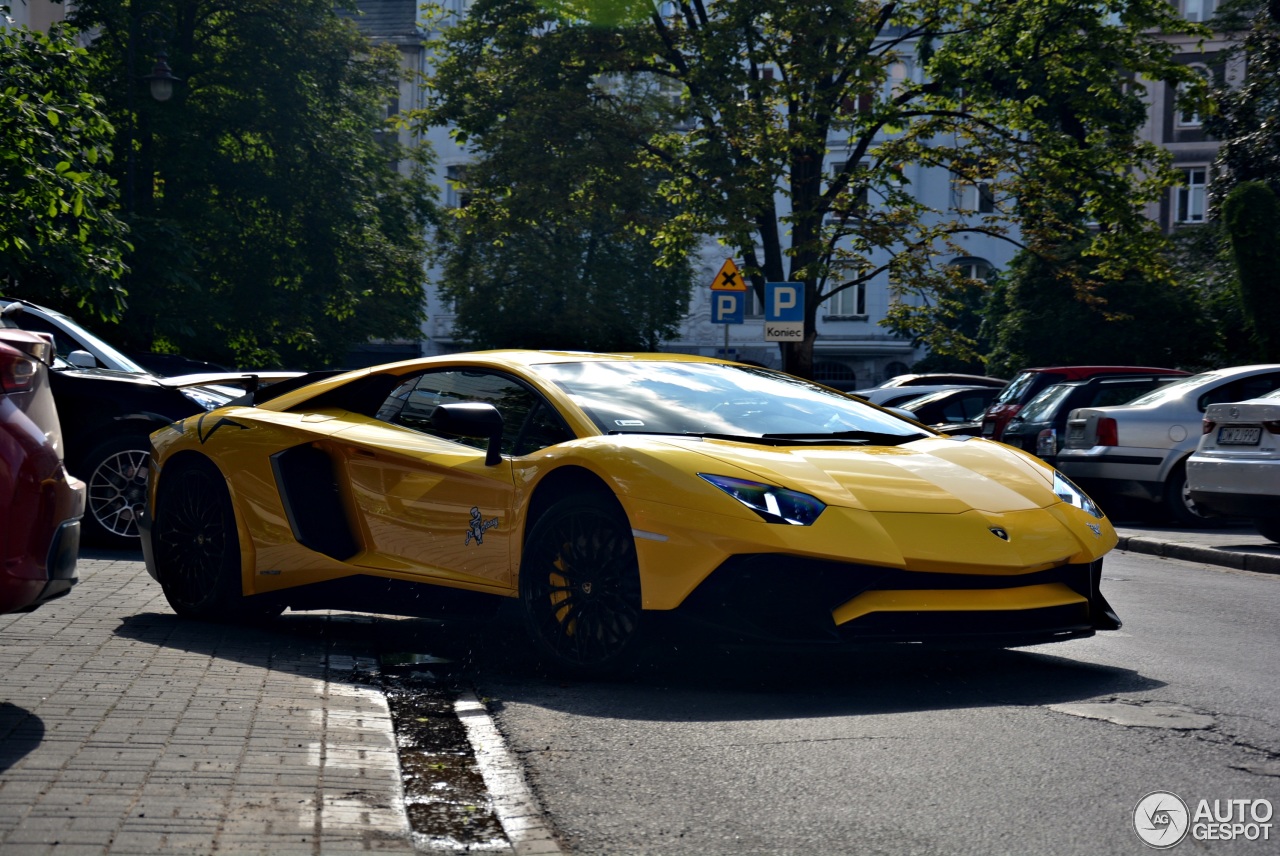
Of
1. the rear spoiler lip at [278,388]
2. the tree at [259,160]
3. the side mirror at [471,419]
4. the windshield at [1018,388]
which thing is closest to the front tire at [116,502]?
the rear spoiler lip at [278,388]

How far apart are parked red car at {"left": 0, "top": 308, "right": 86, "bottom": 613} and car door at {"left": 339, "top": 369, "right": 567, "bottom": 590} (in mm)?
1764

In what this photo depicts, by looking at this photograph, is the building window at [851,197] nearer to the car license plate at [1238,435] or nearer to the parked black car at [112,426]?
the car license plate at [1238,435]

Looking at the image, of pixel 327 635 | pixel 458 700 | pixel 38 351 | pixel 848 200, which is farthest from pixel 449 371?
pixel 848 200

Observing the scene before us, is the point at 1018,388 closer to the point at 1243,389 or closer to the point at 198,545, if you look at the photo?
the point at 1243,389

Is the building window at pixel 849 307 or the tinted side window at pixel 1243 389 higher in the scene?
the building window at pixel 849 307

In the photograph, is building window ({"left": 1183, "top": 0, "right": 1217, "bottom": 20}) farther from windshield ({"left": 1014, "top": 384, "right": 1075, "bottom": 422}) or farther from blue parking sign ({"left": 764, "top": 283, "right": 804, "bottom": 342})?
windshield ({"left": 1014, "top": 384, "right": 1075, "bottom": 422})

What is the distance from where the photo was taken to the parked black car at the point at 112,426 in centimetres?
1100

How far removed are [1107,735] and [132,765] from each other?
117 inches

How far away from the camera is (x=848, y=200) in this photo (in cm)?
2681

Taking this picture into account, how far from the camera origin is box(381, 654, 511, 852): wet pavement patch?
159 inches

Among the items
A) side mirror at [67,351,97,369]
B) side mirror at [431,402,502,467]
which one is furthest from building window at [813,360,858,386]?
Result: side mirror at [431,402,502,467]

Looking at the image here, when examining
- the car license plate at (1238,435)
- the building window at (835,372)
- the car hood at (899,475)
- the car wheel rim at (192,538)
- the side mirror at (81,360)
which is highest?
the side mirror at (81,360)

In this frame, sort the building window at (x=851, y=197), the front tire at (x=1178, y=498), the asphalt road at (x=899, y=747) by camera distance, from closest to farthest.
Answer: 1. the asphalt road at (x=899, y=747)
2. the front tire at (x=1178, y=498)
3. the building window at (x=851, y=197)

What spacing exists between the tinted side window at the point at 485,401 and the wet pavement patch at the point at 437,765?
3.30 ft
